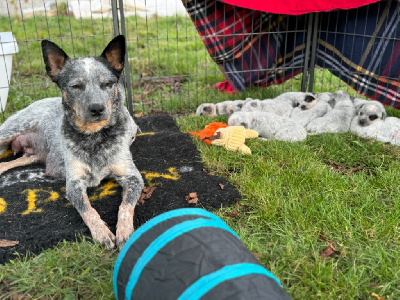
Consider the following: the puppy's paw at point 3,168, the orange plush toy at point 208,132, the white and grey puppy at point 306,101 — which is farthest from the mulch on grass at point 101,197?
the white and grey puppy at point 306,101

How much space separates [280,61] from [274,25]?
1.52 ft

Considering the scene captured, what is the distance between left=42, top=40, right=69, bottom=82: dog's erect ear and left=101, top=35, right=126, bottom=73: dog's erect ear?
284 mm

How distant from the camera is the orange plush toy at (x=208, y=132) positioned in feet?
12.2

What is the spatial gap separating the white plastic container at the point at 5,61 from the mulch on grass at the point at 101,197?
4.16 feet

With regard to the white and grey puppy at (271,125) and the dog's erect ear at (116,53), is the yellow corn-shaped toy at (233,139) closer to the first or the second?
the white and grey puppy at (271,125)

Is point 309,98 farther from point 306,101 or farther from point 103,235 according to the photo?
point 103,235

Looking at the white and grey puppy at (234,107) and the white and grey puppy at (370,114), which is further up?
the white and grey puppy at (370,114)

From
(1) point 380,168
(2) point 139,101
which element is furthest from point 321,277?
(2) point 139,101

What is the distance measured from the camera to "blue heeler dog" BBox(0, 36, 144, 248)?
2.57 m

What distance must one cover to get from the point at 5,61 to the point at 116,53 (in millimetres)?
2384

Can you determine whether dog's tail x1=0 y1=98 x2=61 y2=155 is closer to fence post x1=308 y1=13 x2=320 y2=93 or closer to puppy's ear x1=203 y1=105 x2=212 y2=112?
puppy's ear x1=203 y1=105 x2=212 y2=112

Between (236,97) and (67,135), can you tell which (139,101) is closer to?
(236,97)

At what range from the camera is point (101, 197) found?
285 centimetres

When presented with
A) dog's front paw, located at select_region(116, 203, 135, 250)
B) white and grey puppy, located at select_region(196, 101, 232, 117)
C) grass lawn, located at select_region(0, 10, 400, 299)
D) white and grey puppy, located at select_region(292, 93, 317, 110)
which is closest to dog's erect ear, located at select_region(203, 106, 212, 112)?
white and grey puppy, located at select_region(196, 101, 232, 117)
